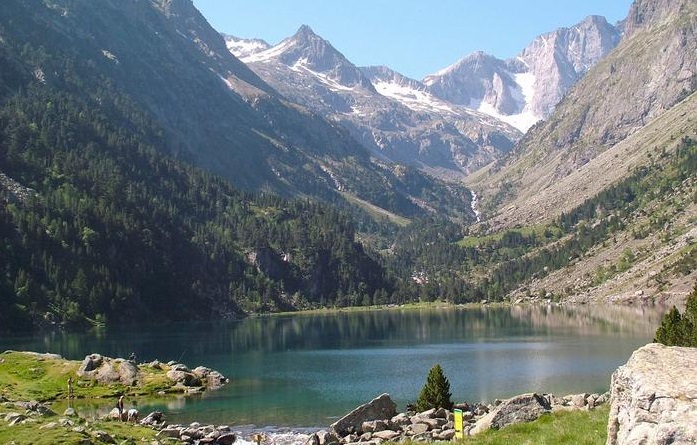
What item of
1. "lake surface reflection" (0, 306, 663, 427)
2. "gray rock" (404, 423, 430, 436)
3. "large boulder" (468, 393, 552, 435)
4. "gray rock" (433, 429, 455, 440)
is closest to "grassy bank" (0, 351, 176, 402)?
"lake surface reflection" (0, 306, 663, 427)

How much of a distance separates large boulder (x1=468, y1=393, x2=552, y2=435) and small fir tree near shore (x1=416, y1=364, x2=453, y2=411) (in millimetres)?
21715

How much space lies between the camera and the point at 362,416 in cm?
5578

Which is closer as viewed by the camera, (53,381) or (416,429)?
(416,429)

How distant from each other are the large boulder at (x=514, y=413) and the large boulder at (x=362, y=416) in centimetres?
1695

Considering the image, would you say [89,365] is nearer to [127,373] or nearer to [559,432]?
[127,373]

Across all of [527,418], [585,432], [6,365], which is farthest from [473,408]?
[6,365]

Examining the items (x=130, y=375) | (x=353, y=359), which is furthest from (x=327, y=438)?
(x=353, y=359)

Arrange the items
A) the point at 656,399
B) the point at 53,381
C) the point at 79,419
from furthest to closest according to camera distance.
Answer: the point at 53,381 < the point at 79,419 < the point at 656,399

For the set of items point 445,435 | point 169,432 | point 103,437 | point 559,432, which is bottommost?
point 169,432

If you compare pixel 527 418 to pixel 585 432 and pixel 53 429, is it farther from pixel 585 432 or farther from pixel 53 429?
pixel 53 429

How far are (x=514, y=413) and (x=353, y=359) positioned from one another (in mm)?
92364

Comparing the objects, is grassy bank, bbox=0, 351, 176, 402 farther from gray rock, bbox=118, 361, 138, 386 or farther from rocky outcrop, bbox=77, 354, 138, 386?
rocky outcrop, bbox=77, 354, 138, 386

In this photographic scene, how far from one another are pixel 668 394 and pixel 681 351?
2979 mm

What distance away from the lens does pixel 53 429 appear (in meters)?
42.6
